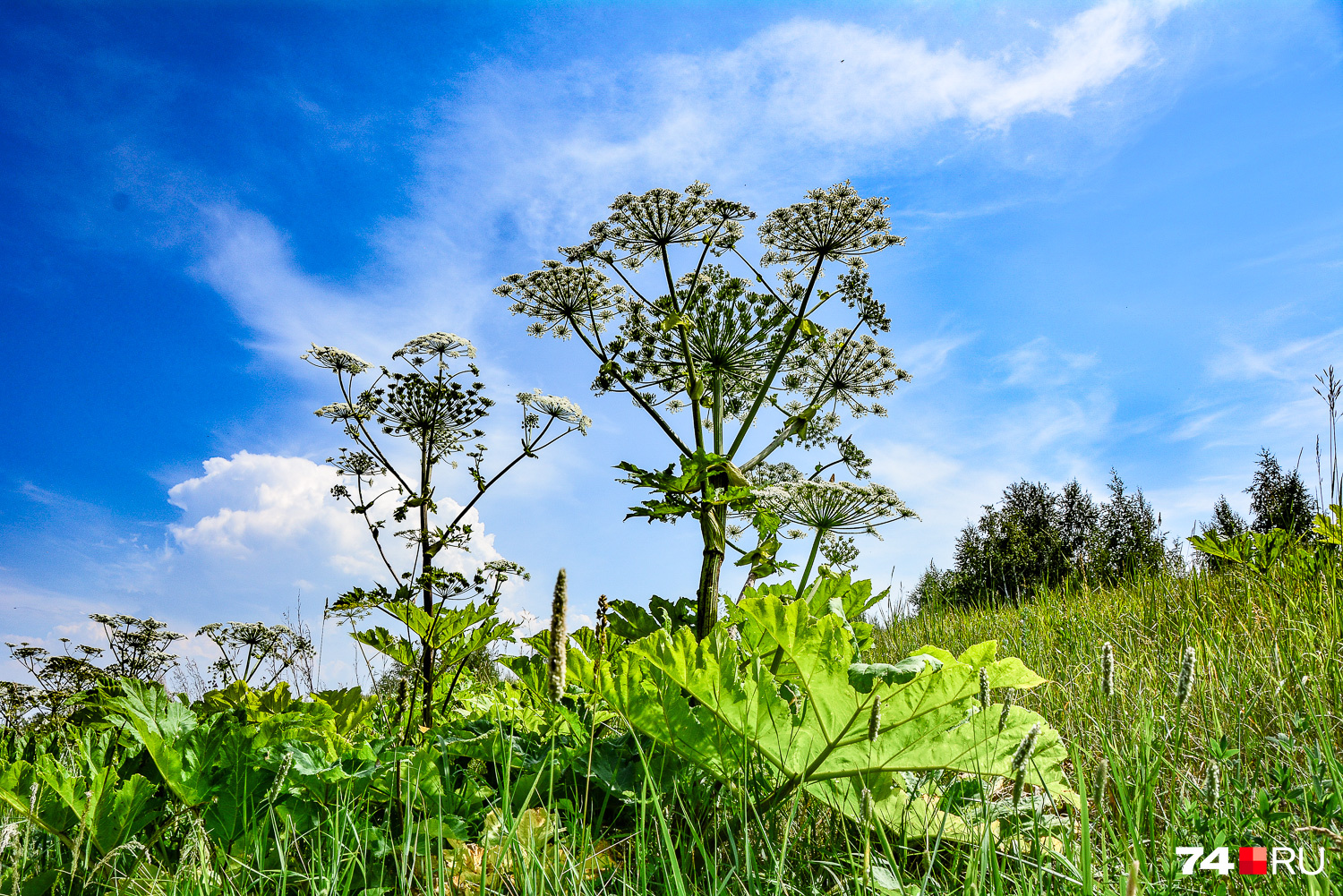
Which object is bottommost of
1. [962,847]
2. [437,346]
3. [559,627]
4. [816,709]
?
[962,847]

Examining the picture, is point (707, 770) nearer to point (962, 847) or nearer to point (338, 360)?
point (962, 847)

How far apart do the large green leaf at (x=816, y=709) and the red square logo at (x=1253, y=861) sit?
1.28 feet

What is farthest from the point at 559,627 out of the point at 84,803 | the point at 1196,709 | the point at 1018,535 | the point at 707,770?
the point at 1018,535

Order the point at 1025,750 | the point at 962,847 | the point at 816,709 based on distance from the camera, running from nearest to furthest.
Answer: the point at 1025,750, the point at 816,709, the point at 962,847

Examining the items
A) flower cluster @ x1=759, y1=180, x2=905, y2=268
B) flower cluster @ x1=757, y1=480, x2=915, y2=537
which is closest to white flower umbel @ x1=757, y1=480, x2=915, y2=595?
flower cluster @ x1=757, y1=480, x2=915, y2=537

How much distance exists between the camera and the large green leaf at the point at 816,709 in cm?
176

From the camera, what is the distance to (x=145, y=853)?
1.88 meters

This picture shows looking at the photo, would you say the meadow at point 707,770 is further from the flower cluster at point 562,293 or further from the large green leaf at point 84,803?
the flower cluster at point 562,293

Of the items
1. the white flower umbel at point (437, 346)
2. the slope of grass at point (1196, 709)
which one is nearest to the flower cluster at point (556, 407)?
the white flower umbel at point (437, 346)

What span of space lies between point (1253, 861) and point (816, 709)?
94 cm

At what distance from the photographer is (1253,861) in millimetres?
1543

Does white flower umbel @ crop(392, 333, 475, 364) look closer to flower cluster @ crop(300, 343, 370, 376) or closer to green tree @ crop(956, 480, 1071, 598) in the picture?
flower cluster @ crop(300, 343, 370, 376)

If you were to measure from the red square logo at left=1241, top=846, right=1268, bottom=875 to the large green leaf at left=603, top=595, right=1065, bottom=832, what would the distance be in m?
0.39

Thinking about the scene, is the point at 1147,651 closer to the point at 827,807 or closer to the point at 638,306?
the point at 827,807
